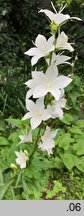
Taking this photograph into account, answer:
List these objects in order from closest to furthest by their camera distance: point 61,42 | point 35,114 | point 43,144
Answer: point 61,42 < point 35,114 < point 43,144

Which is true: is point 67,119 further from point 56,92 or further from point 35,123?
point 56,92

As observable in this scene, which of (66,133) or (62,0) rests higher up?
(62,0)

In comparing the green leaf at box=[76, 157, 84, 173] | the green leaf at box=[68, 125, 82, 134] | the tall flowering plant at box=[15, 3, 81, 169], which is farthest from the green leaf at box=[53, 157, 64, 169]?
the tall flowering plant at box=[15, 3, 81, 169]

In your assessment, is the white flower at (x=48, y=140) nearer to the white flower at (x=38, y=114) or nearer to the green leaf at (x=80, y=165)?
the white flower at (x=38, y=114)

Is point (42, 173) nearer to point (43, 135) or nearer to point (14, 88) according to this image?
point (43, 135)

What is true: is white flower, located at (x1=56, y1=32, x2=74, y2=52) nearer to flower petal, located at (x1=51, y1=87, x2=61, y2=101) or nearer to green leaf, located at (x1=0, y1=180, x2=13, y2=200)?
flower petal, located at (x1=51, y1=87, x2=61, y2=101)

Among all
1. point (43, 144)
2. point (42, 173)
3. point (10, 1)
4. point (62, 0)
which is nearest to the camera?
point (43, 144)

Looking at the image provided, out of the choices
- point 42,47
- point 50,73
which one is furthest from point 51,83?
point 42,47

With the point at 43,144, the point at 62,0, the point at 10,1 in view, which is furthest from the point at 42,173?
the point at 10,1
